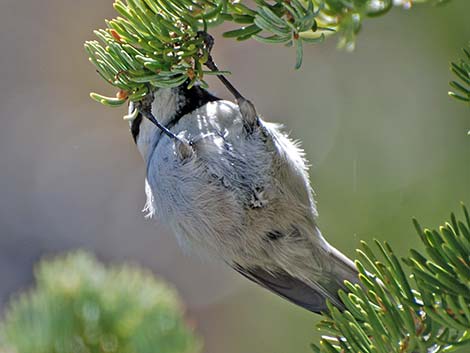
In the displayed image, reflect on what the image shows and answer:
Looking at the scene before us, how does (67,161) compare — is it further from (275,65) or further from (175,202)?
(175,202)

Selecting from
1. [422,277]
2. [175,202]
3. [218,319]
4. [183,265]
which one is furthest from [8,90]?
[422,277]

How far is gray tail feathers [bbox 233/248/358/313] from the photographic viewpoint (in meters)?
1.37

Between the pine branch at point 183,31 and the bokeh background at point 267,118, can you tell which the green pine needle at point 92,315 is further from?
the bokeh background at point 267,118

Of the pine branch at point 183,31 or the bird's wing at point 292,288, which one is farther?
the bird's wing at point 292,288

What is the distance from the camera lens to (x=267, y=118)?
233cm

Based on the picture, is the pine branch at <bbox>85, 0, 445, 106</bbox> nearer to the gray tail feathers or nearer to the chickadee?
the chickadee

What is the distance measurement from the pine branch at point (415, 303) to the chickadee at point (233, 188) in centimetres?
55

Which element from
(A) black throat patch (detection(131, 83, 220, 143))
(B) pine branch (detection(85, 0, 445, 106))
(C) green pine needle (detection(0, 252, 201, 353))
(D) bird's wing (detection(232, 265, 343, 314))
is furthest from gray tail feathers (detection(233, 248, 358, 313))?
(B) pine branch (detection(85, 0, 445, 106))

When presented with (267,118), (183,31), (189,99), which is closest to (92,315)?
(183,31)

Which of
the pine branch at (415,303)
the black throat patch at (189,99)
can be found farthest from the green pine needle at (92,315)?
the black throat patch at (189,99)

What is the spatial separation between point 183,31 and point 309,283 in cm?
73

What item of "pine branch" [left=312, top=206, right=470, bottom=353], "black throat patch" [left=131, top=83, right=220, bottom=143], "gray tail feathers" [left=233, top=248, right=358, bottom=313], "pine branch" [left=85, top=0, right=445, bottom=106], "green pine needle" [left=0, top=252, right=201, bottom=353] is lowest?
"pine branch" [left=312, top=206, right=470, bottom=353]

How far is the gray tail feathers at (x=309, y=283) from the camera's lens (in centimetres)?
137

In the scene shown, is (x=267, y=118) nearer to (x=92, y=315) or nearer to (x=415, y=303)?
(x=92, y=315)
